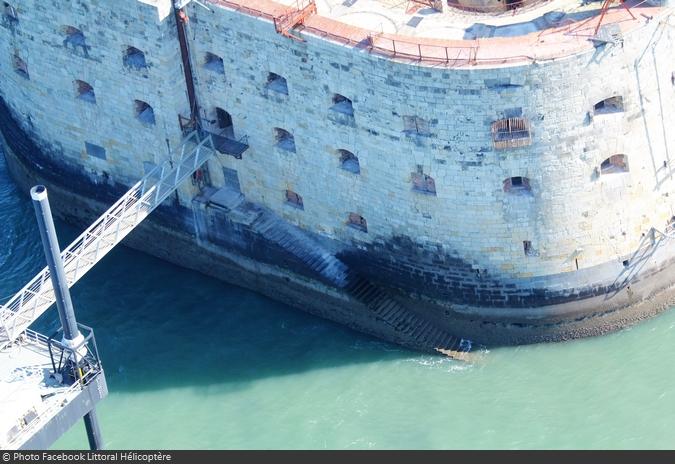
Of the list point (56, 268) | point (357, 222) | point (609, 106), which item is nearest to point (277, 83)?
point (357, 222)

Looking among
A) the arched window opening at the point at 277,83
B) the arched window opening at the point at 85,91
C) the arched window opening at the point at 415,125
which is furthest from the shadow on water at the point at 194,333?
the arched window opening at the point at 277,83

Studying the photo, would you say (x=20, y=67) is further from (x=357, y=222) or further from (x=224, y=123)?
(x=357, y=222)
